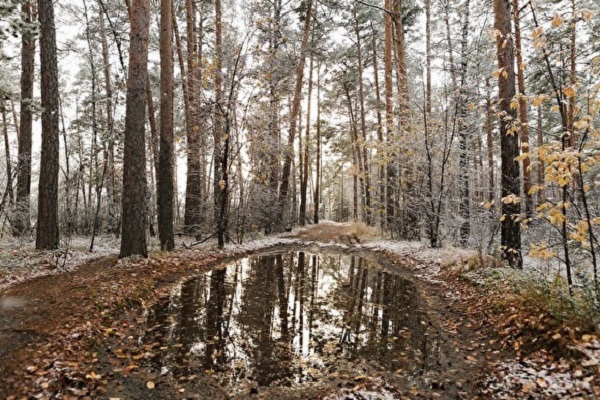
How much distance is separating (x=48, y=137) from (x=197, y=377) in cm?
827

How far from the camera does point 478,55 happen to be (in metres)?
10.1

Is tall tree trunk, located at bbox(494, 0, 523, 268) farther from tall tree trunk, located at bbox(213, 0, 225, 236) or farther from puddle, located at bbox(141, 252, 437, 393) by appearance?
tall tree trunk, located at bbox(213, 0, 225, 236)

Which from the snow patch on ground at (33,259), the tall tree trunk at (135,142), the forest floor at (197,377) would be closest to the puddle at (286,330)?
the forest floor at (197,377)

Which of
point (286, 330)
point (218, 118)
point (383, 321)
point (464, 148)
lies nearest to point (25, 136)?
point (218, 118)

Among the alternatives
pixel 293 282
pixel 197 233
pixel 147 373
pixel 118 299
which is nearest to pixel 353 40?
pixel 197 233

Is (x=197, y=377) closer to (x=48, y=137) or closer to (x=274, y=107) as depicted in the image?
(x=48, y=137)

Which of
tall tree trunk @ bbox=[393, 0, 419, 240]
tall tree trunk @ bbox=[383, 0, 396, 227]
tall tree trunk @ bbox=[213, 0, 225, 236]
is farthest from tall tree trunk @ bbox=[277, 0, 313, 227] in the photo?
tall tree trunk @ bbox=[213, 0, 225, 236]

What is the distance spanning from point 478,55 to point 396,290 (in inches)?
289

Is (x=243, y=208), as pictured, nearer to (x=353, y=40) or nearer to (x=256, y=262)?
(x=256, y=262)

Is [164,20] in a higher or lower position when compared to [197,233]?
higher

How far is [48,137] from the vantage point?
895 centimetres

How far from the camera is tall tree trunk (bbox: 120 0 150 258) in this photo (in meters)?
7.86

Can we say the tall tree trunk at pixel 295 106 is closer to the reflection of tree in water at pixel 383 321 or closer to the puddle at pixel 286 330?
the reflection of tree in water at pixel 383 321

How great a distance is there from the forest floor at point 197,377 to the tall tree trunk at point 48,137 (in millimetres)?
2375
